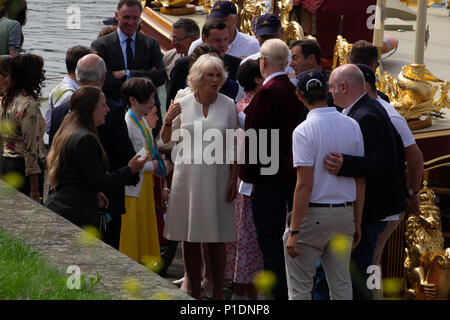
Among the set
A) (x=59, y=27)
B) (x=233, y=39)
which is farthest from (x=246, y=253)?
(x=59, y=27)

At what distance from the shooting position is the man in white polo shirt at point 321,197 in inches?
206

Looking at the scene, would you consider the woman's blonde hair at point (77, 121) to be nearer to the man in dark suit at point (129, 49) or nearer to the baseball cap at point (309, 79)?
the baseball cap at point (309, 79)

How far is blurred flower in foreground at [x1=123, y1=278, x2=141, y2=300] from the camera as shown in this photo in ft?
13.7

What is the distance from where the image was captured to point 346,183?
Answer: 531 cm

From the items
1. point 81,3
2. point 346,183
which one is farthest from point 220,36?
point 81,3

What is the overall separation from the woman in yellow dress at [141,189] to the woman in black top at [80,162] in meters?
0.71

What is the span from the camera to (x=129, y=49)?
832 cm

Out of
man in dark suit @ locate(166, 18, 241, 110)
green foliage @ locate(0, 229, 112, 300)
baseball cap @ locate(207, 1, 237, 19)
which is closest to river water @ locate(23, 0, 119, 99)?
baseball cap @ locate(207, 1, 237, 19)

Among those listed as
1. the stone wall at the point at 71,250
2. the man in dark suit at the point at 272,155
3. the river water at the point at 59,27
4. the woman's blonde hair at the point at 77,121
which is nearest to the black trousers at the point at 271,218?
the man in dark suit at the point at 272,155

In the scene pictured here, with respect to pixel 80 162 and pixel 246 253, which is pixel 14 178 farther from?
pixel 246 253

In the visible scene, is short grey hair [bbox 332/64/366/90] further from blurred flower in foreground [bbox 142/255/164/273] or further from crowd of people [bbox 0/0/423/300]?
blurred flower in foreground [bbox 142/255/164/273]

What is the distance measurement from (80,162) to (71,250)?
882mm

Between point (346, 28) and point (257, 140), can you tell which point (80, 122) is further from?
point (346, 28)
